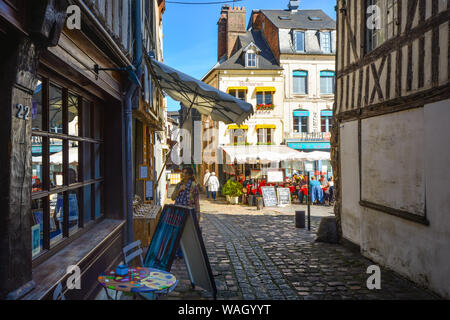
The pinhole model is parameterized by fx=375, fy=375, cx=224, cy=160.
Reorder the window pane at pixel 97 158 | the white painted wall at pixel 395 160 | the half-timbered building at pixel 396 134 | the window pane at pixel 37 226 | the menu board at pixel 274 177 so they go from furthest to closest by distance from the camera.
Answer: the menu board at pixel 274 177
the white painted wall at pixel 395 160
the window pane at pixel 97 158
the half-timbered building at pixel 396 134
the window pane at pixel 37 226

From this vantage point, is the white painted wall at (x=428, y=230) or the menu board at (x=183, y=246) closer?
the menu board at (x=183, y=246)

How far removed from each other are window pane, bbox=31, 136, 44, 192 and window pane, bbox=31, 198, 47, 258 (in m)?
0.12

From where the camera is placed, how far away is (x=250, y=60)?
22344mm

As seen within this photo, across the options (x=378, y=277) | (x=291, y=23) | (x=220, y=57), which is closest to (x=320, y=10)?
(x=291, y=23)

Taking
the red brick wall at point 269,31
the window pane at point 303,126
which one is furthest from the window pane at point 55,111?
the red brick wall at point 269,31

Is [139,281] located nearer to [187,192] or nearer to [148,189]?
[187,192]

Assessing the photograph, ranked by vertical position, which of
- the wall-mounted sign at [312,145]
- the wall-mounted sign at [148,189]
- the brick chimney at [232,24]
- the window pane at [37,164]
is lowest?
the wall-mounted sign at [148,189]

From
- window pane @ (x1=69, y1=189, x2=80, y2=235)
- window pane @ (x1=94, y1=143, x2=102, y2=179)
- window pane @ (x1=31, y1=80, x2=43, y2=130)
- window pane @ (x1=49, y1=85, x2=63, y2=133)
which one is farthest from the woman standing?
window pane @ (x1=31, y1=80, x2=43, y2=130)

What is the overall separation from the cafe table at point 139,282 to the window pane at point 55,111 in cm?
136

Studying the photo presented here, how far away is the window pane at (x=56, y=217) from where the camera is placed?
3.22m

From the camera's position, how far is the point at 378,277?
5266 millimetres

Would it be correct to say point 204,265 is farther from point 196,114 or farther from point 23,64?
point 196,114

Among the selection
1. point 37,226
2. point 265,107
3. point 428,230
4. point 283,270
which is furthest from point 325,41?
point 37,226

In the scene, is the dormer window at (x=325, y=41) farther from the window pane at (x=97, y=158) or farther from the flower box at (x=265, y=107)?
the window pane at (x=97, y=158)
